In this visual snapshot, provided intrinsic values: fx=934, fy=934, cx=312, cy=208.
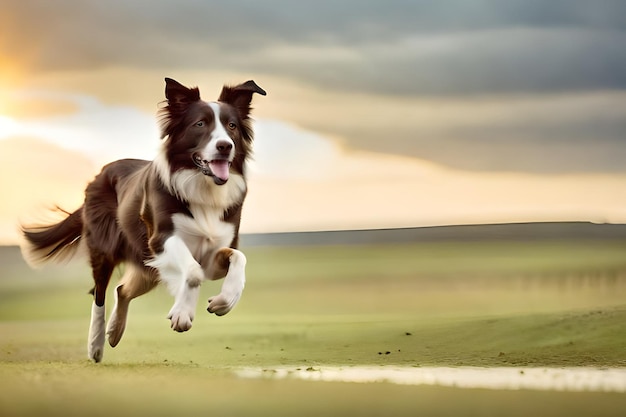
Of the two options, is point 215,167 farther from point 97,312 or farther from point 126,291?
point 97,312

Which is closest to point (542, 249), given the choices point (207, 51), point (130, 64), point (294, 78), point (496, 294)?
point (496, 294)

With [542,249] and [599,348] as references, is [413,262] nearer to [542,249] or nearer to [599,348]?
[542,249]

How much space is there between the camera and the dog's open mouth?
3.06m

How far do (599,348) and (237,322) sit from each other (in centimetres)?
137

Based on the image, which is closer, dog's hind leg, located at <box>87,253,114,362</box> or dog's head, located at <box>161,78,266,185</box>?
dog's head, located at <box>161,78,266,185</box>

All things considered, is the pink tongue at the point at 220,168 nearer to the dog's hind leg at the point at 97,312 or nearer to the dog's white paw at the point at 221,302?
the dog's white paw at the point at 221,302

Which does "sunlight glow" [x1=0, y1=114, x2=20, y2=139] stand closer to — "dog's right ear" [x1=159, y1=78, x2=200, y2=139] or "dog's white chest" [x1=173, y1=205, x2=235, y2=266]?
"dog's right ear" [x1=159, y1=78, x2=200, y2=139]

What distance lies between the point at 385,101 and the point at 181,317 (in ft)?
3.84

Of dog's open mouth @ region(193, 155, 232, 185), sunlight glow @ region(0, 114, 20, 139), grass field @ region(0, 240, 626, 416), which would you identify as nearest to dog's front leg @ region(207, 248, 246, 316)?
dog's open mouth @ region(193, 155, 232, 185)

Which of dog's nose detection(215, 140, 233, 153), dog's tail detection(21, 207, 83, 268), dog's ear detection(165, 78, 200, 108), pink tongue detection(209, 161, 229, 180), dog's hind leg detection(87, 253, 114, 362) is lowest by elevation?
dog's hind leg detection(87, 253, 114, 362)

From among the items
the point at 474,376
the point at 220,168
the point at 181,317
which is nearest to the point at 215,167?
the point at 220,168

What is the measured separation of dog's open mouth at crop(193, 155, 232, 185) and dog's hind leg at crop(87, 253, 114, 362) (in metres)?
0.64

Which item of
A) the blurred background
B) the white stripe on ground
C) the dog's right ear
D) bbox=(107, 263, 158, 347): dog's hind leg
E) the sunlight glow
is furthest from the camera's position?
the sunlight glow

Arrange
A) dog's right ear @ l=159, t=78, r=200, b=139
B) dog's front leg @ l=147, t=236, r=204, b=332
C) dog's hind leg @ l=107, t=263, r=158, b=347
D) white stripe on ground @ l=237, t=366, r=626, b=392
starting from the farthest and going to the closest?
white stripe on ground @ l=237, t=366, r=626, b=392 < dog's hind leg @ l=107, t=263, r=158, b=347 < dog's right ear @ l=159, t=78, r=200, b=139 < dog's front leg @ l=147, t=236, r=204, b=332
